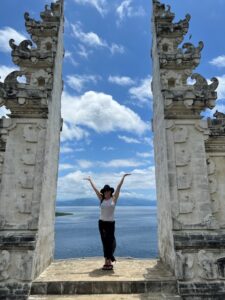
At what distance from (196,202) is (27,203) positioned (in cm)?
428

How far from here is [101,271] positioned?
23.8 ft

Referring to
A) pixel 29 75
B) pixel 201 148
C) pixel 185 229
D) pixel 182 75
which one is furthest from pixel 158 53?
pixel 185 229

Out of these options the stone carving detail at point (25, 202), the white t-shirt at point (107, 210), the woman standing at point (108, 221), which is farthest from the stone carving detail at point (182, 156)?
the stone carving detail at point (25, 202)

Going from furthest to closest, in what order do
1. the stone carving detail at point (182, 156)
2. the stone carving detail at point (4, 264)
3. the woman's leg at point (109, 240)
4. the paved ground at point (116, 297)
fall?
the woman's leg at point (109, 240) < the stone carving detail at point (182, 156) < the stone carving detail at point (4, 264) < the paved ground at point (116, 297)

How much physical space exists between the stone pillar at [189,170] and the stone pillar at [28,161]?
3.28 metres

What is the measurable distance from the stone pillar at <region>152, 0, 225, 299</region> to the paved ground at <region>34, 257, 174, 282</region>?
44 cm

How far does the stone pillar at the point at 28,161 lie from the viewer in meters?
6.35

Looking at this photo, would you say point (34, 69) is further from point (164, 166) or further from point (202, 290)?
point (202, 290)

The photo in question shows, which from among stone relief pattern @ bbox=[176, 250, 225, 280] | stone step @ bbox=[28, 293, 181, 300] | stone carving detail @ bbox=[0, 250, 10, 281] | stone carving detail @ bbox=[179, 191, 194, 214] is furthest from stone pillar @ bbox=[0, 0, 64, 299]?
stone carving detail @ bbox=[179, 191, 194, 214]

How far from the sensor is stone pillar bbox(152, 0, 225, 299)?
21.3 ft

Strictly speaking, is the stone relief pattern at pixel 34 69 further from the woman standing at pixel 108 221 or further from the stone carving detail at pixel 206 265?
the stone carving detail at pixel 206 265

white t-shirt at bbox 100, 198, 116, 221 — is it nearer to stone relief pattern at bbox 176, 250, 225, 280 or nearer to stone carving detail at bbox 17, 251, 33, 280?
stone relief pattern at bbox 176, 250, 225, 280

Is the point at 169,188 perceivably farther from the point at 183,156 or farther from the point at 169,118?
the point at 169,118

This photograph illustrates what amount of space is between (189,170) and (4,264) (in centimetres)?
507
